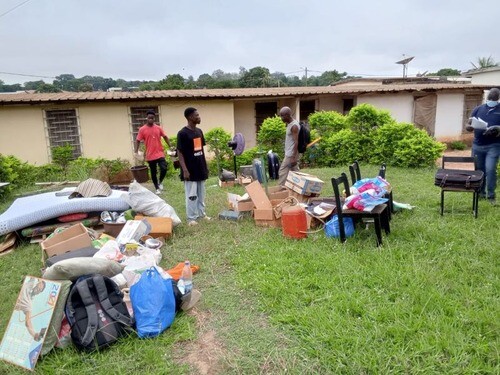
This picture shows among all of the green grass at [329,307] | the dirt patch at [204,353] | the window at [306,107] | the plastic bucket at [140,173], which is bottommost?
the dirt patch at [204,353]

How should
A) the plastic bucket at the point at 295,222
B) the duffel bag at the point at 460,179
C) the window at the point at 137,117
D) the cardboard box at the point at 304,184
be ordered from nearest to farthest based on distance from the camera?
the plastic bucket at the point at 295,222 → the duffel bag at the point at 460,179 → the cardboard box at the point at 304,184 → the window at the point at 137,117

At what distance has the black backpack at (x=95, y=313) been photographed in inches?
101

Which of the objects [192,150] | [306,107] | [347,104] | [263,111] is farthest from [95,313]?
[347,104]

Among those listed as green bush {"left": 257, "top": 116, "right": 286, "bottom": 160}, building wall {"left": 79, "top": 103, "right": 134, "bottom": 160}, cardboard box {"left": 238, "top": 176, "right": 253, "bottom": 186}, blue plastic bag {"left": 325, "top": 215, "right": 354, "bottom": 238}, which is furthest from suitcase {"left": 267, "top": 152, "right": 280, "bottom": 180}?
building wall {"left": 79, "top": 103, "right": 134, "bottom": 160}

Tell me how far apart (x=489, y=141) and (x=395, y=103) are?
1066 cm

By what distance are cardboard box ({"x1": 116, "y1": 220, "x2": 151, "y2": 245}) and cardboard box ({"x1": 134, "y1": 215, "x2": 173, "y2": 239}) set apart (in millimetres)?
95

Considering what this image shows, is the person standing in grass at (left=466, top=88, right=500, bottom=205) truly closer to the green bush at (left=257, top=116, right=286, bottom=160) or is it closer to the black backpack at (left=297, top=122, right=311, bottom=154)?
the black backpack at (left=297, top=122, right=311, bottom=154)

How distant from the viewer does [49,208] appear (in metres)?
4.93

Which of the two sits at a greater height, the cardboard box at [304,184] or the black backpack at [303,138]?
the black backpack at [303,138]

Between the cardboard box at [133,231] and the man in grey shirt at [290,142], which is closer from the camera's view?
the cardboard box at [133,231]

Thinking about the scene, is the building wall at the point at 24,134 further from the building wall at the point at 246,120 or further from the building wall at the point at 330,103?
the building wall at the point at 330,103

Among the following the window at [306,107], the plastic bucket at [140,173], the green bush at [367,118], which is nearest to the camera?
the plastic bucket at [140,173]

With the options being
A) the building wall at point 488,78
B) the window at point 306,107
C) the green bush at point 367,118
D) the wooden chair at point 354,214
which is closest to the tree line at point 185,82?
the building wall at point 488,78

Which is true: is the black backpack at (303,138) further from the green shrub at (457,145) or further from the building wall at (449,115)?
the building wall at (449,115)
